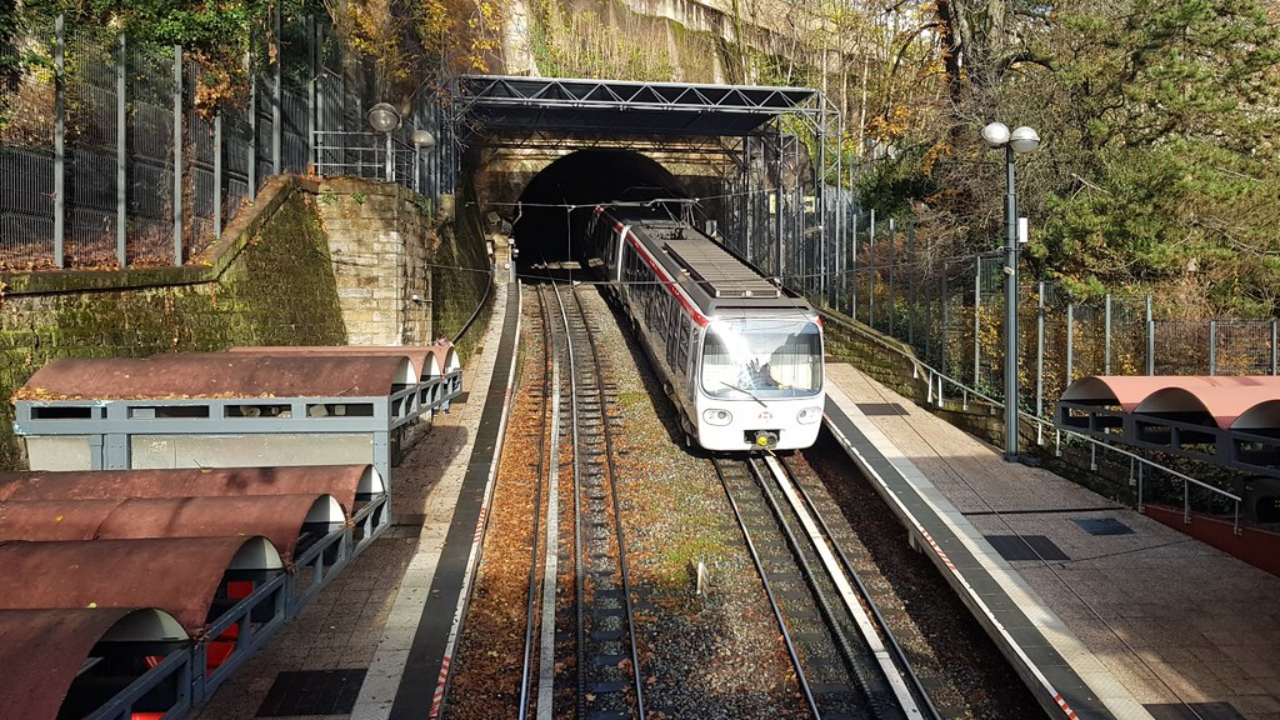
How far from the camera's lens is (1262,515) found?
11422 mm

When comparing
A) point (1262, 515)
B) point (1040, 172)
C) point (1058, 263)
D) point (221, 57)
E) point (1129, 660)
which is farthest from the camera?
point (1040, 172)

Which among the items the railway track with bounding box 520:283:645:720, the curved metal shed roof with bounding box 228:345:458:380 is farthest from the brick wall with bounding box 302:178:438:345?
the curved metal shed roof with bounding box 228:345:458:380

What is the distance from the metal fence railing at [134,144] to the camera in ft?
33.5

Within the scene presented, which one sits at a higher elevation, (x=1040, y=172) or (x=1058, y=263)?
(x=1040, y=172)

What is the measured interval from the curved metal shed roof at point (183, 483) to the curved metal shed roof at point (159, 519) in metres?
0.49

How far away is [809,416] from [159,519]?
35.0ft

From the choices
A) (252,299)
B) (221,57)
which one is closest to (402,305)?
(252,299)

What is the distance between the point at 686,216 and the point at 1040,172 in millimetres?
12541

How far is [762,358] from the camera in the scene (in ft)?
48.2

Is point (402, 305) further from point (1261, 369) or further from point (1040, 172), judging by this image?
point (1261, 369)

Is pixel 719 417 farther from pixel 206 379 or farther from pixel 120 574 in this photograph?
pixel 120 574

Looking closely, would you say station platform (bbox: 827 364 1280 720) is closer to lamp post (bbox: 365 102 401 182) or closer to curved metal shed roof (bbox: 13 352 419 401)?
curved metal shed roof (bbox: 13 352 419 401)

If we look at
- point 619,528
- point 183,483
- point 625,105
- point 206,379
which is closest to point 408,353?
point 206,379

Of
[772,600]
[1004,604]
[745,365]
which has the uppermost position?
[745,365]
